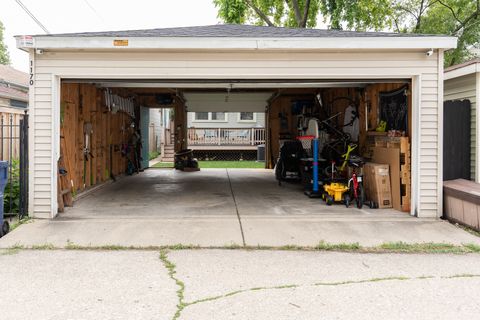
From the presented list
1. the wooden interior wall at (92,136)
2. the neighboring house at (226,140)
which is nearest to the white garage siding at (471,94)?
the wooden interior wall at (92,136)

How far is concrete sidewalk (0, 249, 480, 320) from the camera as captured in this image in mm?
3277

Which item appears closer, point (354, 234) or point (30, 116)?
point (354, 234)

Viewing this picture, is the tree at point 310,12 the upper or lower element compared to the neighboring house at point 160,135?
upper

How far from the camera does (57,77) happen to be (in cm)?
668

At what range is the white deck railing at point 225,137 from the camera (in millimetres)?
23281

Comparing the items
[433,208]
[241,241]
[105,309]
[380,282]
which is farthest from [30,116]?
[433,208]

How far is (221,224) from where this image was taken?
625 centimetres

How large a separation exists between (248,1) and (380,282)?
751 inches

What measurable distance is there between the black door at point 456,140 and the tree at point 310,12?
36.9 ft

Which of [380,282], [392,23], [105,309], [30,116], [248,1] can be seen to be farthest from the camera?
[392,23]

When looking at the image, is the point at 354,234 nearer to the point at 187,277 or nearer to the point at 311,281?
the point at 311,281

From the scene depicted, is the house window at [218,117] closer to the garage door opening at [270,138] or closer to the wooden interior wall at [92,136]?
the garage door opening at [270,138]

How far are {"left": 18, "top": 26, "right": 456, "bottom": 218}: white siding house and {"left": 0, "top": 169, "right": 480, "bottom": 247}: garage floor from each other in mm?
700

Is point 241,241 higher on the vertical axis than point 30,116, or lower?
lower
